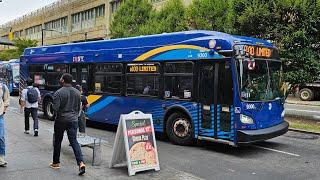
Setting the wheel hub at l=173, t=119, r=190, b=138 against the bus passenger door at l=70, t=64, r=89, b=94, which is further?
the bus passenger door at l=70, t=64, r=89, b=94

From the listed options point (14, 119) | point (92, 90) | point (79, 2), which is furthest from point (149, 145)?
point (79, 2)

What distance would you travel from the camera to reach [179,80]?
1162 cm

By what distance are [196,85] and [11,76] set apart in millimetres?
28174

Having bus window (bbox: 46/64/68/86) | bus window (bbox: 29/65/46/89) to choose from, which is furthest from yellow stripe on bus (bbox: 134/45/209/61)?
bus window (bbox: 29/65/46/89)

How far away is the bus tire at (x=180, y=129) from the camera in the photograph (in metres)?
11.3

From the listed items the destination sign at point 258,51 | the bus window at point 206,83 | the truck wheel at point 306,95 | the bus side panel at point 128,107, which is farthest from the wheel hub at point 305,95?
the bus window at point 206,83

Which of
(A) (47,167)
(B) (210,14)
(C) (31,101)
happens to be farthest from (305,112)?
(A) (47,167)

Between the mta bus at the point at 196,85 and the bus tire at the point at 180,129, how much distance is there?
3cm

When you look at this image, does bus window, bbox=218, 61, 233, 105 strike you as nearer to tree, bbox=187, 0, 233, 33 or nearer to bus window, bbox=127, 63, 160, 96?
bus window, bbox=127, 63, 160, 96

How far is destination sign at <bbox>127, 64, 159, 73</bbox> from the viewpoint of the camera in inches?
487

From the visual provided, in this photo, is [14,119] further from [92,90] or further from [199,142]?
[199,142]

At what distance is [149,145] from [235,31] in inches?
471

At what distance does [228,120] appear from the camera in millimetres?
10359

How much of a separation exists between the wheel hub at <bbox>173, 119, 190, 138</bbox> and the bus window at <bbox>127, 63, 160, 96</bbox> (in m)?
1.15
